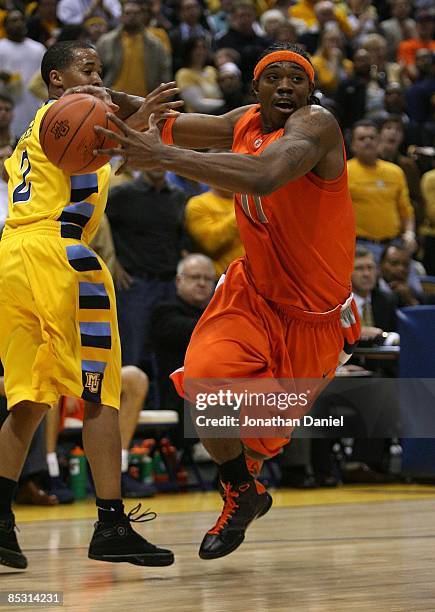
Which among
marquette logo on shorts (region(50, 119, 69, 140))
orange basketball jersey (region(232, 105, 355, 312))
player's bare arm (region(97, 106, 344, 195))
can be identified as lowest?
orange basketball jersey (region(232, 105, 355, 312))

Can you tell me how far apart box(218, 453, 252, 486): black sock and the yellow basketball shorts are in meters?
0.54

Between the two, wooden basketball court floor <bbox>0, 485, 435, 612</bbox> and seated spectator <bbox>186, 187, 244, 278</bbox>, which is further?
seated spectator <bbox>186, 187, 244, 278</bbox>

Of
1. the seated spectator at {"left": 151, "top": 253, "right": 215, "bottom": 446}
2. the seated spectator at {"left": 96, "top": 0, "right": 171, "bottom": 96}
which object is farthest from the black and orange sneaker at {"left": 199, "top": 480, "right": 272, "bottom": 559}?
the seated spectator at {"left": 96, "top": 0, "right": 171, "bottom": 96}

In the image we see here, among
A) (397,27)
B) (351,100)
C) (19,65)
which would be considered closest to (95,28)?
(19,65)

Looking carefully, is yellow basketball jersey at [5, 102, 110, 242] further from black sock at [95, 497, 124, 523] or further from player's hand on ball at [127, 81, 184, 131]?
black sock at [95, 497, 124, 523]

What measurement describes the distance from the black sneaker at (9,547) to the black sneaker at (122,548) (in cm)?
27

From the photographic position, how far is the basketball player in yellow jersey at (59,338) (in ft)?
14.4

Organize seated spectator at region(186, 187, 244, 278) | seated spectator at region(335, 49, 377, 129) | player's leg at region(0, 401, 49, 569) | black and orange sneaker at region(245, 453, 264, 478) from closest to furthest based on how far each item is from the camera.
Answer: player's leg at region(0, 401, 49, 569)
black and orange sneaker at region(245, 453, 264, 478)
seated spectator at region(186, 187, 244, 278)
seated spectator at region(335, 49, 377, 129)

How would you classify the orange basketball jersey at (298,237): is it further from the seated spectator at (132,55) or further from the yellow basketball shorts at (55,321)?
the seated spectator at (132,55)

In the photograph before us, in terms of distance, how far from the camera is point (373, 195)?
33.7 ft

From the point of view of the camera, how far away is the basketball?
411cm

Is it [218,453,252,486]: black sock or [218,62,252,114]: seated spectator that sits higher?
[218,62,252,114]: seated spectator

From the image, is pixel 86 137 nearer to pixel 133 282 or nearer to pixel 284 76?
pixel 284 76

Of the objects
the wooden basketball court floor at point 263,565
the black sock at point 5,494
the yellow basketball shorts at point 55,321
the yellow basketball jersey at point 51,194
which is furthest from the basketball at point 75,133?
the wooden basketball court floor at point 263,565
